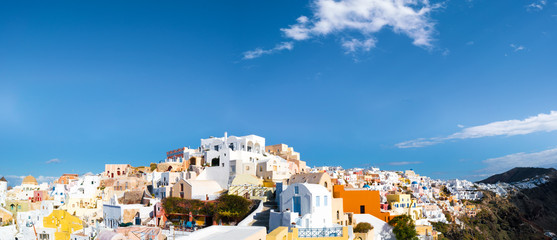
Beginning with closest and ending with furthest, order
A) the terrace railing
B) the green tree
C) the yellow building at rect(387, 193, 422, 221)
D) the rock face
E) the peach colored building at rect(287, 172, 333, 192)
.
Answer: the terrace railing
the peach colored building at rect(287, 172, 333, 192)
the green tree
the yellow building at rect(387, 193, 422, 221)
the rock face

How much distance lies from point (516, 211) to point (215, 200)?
75874 millimetres

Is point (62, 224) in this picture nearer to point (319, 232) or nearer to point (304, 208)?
point (304, 208)

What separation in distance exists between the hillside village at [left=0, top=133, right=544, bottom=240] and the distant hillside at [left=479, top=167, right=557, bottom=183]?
310 feet

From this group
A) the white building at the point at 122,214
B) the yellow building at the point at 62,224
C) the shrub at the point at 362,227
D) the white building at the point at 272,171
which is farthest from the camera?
the white building at the point at 272,171

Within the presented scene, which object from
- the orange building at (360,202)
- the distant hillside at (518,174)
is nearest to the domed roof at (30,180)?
the orange building at (360,202)

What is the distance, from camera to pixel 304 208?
92.1ft

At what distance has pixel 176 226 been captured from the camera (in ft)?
111

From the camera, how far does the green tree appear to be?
33406 mm

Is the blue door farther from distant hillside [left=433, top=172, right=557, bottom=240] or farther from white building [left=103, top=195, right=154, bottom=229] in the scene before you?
distant hillside [left=433, top=172, right=557, bottom=240]

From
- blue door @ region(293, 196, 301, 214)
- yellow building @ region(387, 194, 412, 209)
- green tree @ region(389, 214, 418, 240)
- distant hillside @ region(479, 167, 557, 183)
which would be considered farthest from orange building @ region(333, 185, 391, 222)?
distant hillside @ region(479, 167, 557, 183)

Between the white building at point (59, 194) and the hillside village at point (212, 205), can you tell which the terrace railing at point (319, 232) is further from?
the white building at point (59, 194)

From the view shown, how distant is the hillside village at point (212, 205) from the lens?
89.0 ft

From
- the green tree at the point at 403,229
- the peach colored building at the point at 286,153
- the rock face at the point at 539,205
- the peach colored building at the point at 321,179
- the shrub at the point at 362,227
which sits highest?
the peach colored building at the point at 286,153

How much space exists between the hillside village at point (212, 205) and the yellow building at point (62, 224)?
0.08 metres
